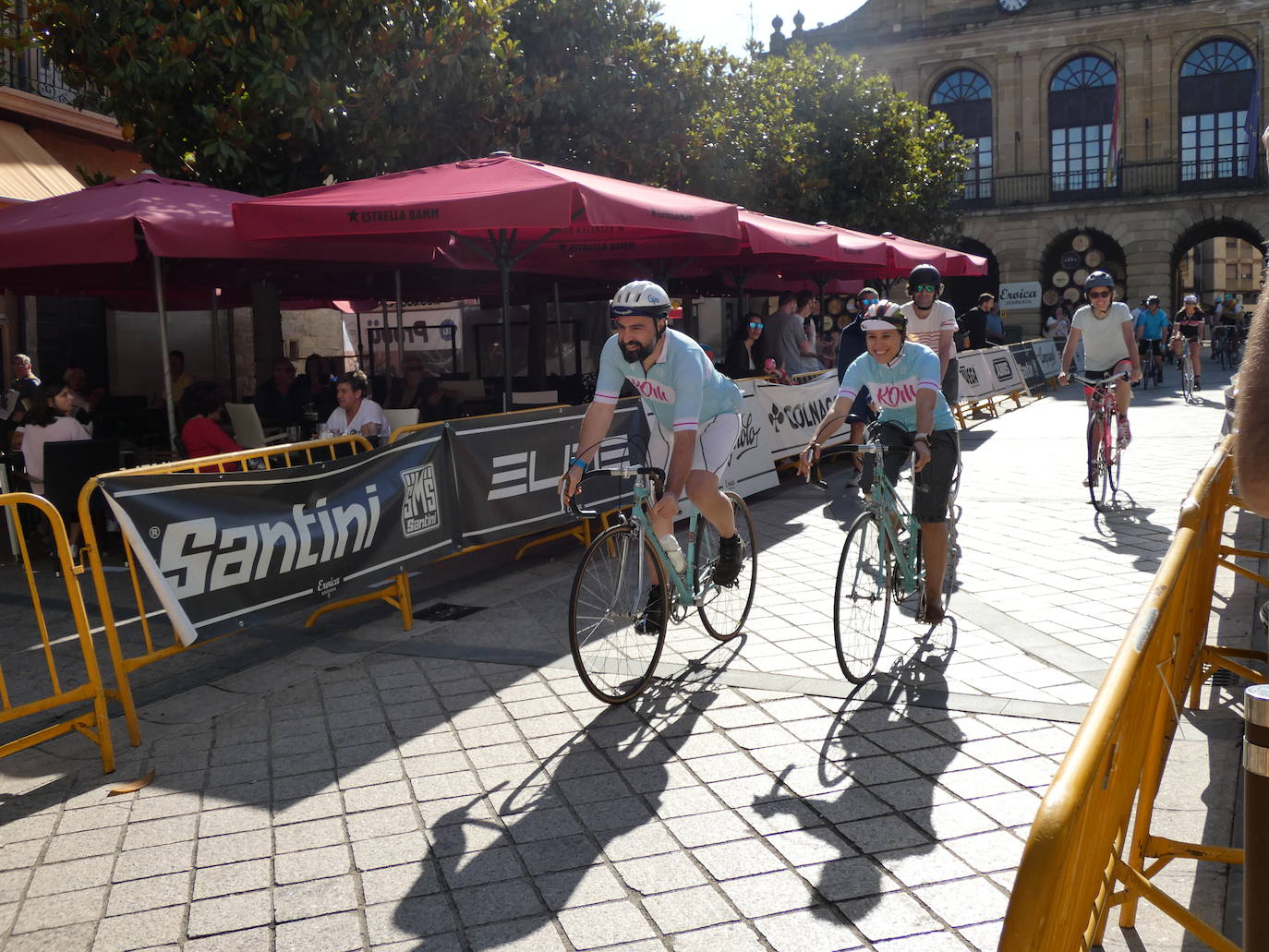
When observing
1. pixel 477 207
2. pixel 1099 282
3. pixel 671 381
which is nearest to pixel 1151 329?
pixel 1099 282

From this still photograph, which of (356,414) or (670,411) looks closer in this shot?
(670,411)

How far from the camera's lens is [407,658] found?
6203mm

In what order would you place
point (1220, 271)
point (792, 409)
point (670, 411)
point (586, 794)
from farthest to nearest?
point (1220, 271)
point (792, 409)
point (670, 411)
point (586, 794)

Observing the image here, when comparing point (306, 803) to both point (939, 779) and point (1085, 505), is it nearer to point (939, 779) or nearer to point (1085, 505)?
point (939, 779)

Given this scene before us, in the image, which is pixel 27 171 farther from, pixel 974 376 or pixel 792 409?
pixel 974 376

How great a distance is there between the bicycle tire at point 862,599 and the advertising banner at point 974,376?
13539mm

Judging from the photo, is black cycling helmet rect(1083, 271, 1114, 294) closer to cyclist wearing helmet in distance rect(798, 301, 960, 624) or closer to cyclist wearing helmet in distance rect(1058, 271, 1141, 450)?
cyclist wearing helmet in distance rect(1058, 271, 1141, 450)

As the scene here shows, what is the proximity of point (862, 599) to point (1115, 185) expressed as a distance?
142ft

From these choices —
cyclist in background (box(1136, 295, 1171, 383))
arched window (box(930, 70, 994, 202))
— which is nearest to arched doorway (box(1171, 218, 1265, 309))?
arched window (box(930, 70, 994, 202))

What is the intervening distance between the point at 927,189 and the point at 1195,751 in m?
29.4

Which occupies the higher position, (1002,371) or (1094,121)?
(1094,121)

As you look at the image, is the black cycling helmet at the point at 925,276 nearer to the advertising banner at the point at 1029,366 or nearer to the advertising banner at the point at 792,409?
the advertising banner at the point at 792,409

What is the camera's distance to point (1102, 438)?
987 cm

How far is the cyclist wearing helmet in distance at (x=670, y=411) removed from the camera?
541 centimetres
